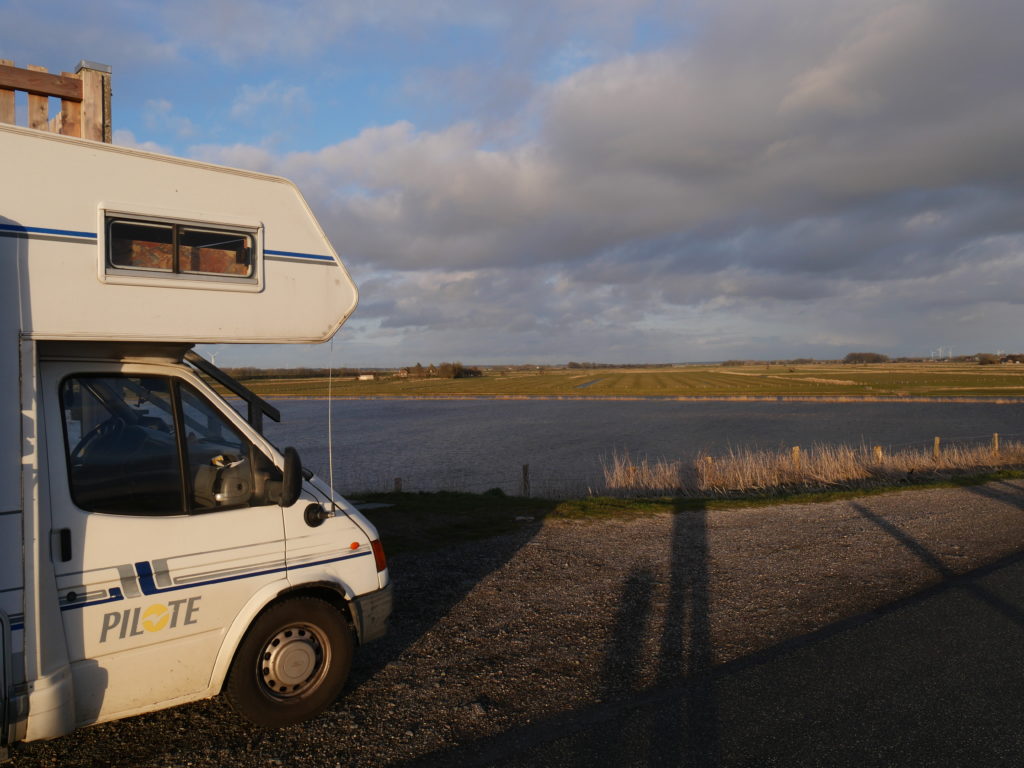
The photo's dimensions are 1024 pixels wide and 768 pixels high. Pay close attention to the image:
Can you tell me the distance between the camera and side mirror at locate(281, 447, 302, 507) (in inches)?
162

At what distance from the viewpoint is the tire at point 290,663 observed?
4160 millimetres

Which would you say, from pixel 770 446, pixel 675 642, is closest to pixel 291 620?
pixel 675 642

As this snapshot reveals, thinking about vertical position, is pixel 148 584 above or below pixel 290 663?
above

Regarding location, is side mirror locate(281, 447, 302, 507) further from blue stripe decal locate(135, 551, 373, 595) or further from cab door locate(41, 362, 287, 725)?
blue stripe decal locate(135, 551, 373, 595)

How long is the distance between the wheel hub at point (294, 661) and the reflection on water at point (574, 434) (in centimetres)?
1480

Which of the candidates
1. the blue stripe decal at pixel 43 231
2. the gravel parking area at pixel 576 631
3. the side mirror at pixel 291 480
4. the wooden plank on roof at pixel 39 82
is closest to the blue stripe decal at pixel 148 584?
the side mirror at pixel 291 480

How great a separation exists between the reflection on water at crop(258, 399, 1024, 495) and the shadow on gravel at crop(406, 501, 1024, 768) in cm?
1341

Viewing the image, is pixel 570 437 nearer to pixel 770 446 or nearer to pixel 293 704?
pixel 770 446

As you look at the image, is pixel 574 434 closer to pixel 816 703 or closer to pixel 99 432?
pixel 816 703

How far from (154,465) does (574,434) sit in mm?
38062

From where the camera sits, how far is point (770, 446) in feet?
108

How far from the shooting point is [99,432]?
3879 mm

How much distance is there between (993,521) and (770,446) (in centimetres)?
2292

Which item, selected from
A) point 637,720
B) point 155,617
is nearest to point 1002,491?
point 637,720
